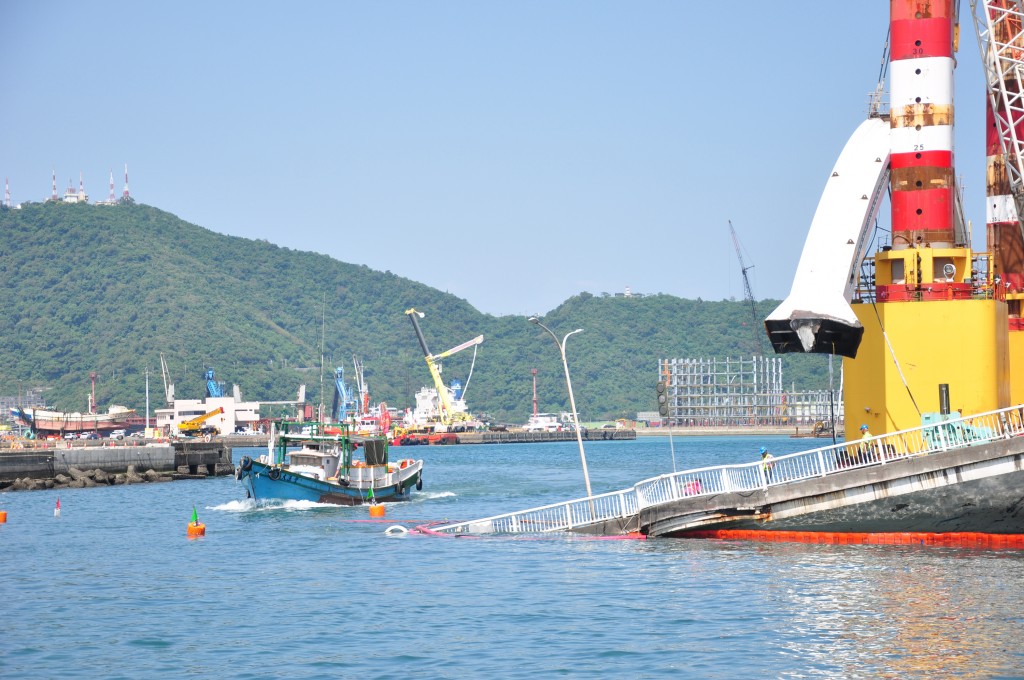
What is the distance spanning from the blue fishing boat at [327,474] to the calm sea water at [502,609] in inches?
619

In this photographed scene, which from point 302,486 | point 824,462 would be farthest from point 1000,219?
point 302,486

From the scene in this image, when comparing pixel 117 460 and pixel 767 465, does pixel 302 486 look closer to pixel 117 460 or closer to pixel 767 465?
pixel 767 465

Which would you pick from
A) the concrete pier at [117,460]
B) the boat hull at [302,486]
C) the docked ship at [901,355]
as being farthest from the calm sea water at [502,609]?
the concrete pier at [117,460]

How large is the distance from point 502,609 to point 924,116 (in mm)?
27806

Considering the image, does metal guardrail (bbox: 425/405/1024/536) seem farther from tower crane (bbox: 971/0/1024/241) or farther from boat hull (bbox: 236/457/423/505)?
boat hull (bbox: 236/457/423/505)

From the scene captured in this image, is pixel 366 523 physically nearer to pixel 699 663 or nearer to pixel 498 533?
pixel 498 533

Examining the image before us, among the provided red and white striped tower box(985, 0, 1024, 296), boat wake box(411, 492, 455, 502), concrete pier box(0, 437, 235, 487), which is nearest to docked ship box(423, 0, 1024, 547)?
red and white striped tower box(985, 0, 1024, 296)

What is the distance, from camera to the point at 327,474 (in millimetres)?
72812

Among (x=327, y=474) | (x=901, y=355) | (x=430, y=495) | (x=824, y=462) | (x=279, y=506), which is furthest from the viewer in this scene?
(x=430, y=495)

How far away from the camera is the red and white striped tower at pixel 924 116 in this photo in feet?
165

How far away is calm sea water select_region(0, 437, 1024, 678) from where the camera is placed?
28.0m

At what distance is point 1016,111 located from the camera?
5694 cm

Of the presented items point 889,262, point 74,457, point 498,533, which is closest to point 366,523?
point 498,533

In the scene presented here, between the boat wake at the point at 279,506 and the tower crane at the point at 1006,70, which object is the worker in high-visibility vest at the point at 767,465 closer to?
the tower crane at the point at 1006,70
